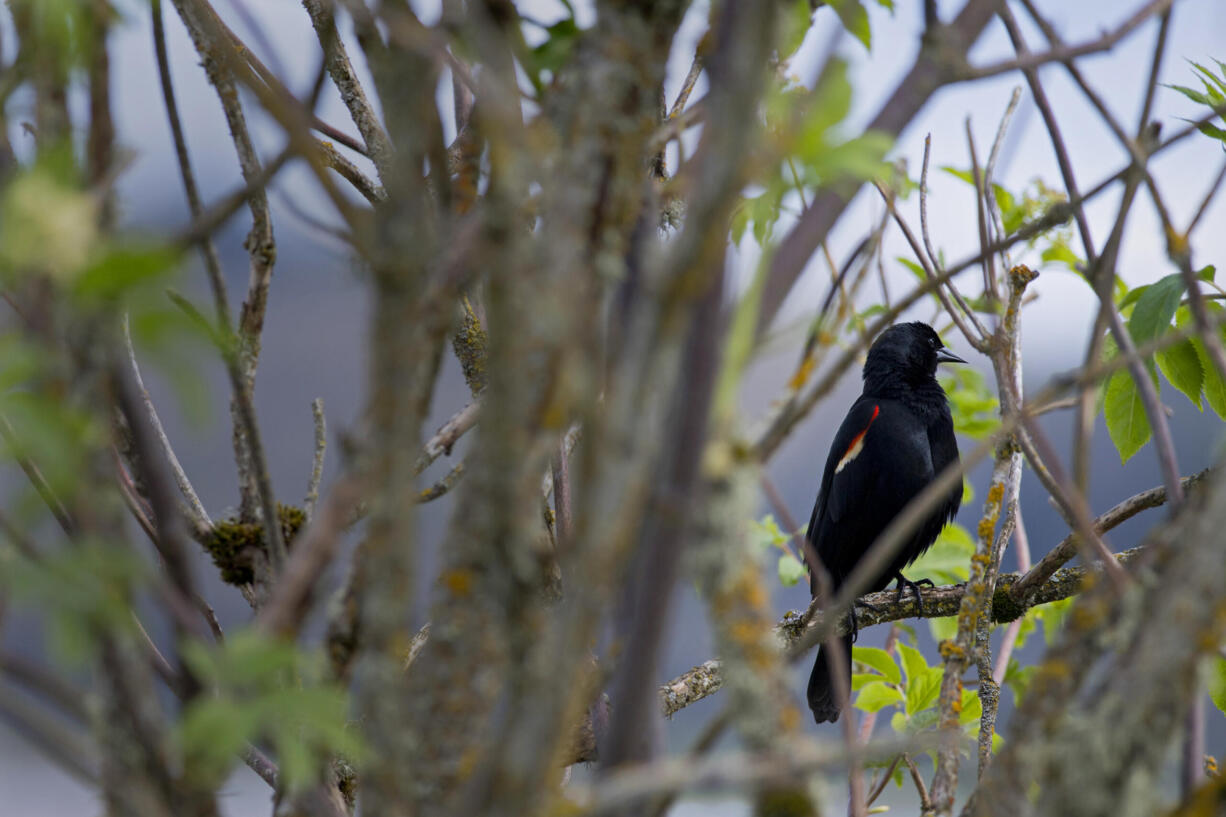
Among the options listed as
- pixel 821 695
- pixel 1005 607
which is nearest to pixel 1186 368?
pixel 1005 607

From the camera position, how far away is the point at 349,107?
1670mm

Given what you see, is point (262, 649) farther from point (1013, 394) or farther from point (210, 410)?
point (1013, 394)

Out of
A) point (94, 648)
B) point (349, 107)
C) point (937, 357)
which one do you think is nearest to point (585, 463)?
point (94, 648)

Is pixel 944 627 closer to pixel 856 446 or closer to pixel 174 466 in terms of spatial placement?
pixel 856 446

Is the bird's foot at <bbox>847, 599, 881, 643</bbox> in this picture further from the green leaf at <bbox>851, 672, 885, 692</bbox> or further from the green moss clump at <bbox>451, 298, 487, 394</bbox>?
the green moss clump at <bbox>451, 298, 487, 394</bbox>

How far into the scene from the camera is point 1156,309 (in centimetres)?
127

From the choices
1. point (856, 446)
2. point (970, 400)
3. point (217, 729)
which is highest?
point (856, 446)

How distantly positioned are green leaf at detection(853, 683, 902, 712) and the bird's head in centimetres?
181

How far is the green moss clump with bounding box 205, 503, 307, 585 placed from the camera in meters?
1.12

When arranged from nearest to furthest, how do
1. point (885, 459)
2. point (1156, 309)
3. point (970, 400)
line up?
point (1156, 309) < point (970, 400) < point (885, 459)

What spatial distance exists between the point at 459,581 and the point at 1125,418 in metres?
1.34

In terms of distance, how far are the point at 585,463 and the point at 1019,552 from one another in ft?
6.48

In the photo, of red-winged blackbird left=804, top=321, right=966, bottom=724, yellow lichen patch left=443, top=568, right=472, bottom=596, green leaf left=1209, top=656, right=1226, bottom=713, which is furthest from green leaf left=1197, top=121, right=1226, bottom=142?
red-winged blackbird left=804, top=321, right=966, bottom=724

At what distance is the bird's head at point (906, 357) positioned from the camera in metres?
3.68
